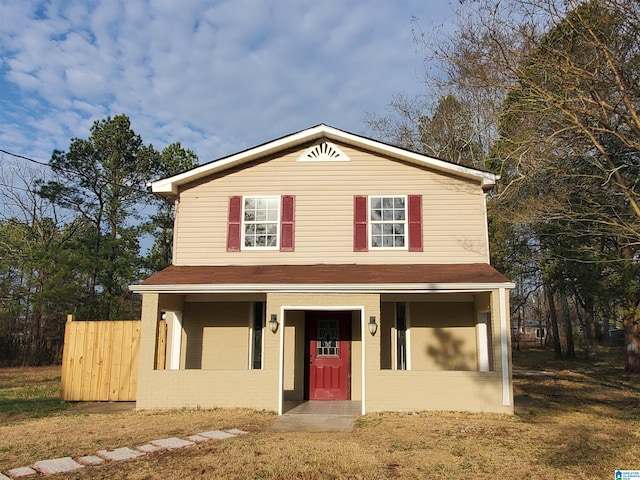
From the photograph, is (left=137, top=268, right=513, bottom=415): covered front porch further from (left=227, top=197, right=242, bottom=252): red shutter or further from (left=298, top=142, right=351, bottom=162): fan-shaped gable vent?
(left=298, top=142, right=351, bottom=162): fan-shaped gable vent

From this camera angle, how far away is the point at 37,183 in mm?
25359

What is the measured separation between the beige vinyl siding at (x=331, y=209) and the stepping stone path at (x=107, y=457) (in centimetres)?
498

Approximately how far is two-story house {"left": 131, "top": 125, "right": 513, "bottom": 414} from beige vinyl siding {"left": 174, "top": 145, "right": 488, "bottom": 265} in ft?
0.08

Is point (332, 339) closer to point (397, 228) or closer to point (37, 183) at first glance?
point (397, 228)

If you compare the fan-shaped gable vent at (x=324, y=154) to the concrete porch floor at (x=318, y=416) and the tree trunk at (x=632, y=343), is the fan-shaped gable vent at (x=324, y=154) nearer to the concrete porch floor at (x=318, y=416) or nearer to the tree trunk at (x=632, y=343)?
the concrete porch floor at (x=318, y=416)

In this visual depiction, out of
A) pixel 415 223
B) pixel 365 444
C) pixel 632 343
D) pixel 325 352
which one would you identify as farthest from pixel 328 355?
pixel 632 343

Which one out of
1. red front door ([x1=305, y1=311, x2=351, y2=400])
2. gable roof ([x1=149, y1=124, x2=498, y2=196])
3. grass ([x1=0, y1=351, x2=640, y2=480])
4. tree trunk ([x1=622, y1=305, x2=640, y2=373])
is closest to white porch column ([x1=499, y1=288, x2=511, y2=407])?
grass ([x1=0, y1=351, x2=640, y2=480])

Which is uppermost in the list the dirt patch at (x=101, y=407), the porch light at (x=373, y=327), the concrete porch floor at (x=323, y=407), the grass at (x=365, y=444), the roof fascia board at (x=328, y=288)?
the roof fascia board at (x=328, y=288)

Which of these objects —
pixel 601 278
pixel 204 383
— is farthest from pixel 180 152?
pixel 601 278

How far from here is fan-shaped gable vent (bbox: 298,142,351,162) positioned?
12.3m

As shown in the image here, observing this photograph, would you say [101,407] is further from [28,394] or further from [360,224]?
[360,224]

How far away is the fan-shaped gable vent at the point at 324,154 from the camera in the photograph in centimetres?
1230

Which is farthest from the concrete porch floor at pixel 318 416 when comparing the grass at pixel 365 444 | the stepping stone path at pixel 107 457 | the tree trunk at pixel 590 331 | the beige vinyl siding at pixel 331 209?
the tree trunk at pixel 590 331

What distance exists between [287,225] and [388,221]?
2.42m
